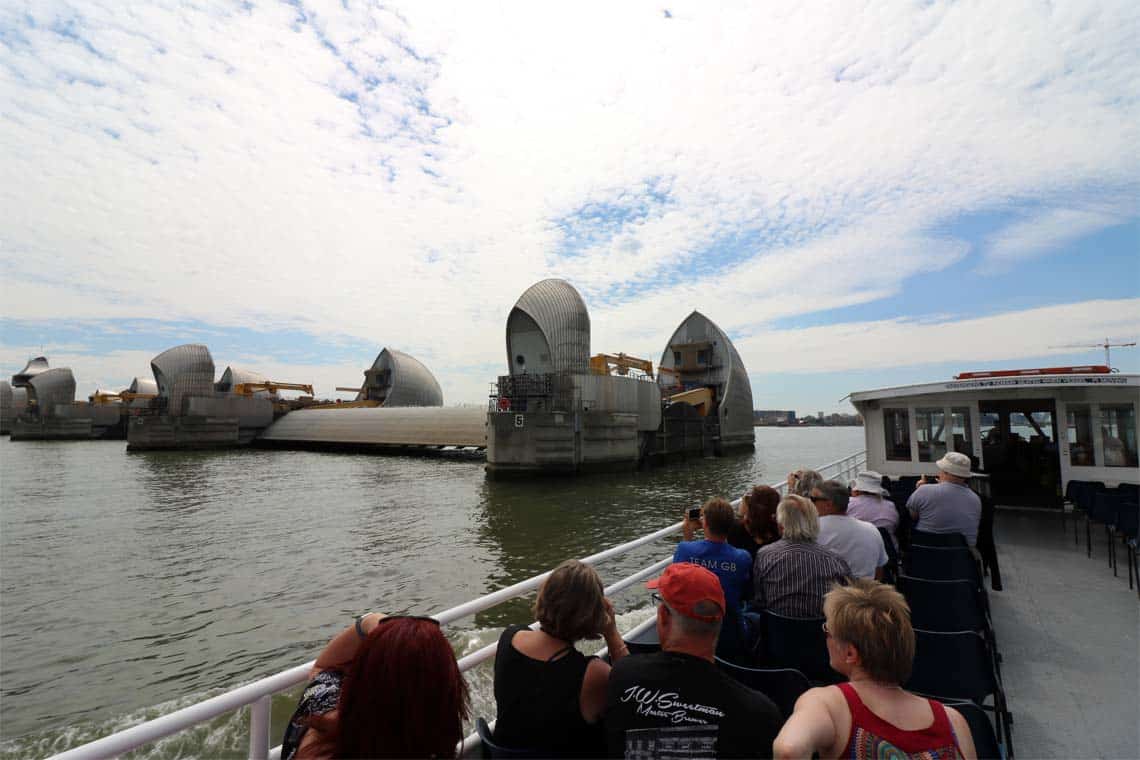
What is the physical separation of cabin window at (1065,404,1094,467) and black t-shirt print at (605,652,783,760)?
30.5 feet

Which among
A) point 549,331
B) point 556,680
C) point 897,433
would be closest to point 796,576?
point 556,680

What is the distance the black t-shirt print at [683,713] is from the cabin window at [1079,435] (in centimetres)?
930

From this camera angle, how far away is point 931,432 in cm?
912

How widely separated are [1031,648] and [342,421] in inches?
1963

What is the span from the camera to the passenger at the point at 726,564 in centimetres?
283

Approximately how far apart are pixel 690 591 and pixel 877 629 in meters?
0.52

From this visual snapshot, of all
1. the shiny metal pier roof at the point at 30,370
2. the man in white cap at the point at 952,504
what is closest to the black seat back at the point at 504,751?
the man in white cap at the point at 952,504

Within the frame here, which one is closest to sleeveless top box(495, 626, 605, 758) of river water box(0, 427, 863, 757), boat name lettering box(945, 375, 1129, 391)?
river water box(0, 427, 863, 757)

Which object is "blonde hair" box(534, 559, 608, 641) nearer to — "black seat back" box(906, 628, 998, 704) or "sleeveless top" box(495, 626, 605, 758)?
"sleeveless top" box(495, 626, 605, 758)

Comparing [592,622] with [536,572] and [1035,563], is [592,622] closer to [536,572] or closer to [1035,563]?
[1035,563]

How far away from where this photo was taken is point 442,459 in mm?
38031

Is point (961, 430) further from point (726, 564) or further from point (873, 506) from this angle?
point (726, 564)

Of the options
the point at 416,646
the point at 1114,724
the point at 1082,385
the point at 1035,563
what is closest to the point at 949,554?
the point at 1114,724

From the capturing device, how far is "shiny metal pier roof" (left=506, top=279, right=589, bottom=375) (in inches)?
1266
